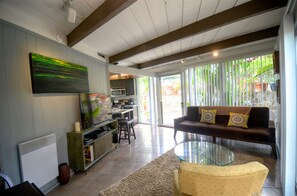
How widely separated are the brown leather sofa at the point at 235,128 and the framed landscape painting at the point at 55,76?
2.78 metres

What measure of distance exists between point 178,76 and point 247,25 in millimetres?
2742

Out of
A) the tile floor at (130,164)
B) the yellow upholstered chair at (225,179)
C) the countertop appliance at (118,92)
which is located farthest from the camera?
the countertop appliance at (118,92)

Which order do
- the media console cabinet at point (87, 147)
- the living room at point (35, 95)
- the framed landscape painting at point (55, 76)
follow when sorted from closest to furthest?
1. the living room at point (35, 95)
2. the framed landscape painting at point (55, 76)
3. the media console cabinet at point (87, 147)

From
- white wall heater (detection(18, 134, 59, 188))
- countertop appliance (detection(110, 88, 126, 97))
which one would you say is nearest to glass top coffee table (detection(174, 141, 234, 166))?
white wall heater (detection(18, 134, 59, 188))

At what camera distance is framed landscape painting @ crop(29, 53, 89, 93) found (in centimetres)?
198

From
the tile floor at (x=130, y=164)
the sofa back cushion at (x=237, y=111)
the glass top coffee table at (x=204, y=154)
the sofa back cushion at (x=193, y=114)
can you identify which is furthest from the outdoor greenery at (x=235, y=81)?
the glass top coffee table at (x=204, y=154)

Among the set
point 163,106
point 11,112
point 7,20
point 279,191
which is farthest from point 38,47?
point 163,106

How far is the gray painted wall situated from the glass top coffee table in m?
2.07

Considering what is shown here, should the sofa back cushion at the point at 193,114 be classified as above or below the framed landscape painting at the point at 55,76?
below

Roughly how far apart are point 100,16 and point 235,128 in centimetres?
341

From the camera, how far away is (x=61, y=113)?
243cm

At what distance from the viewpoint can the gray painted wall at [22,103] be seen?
Answer: 165cm

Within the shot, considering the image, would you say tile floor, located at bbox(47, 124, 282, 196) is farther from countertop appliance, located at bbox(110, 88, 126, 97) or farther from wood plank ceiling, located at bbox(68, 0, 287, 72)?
countertop appliance, located at bbox(110, 88, 126, 97)

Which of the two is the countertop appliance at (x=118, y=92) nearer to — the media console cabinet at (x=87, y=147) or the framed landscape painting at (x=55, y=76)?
the media console cabinet at (x=87, y=147)
